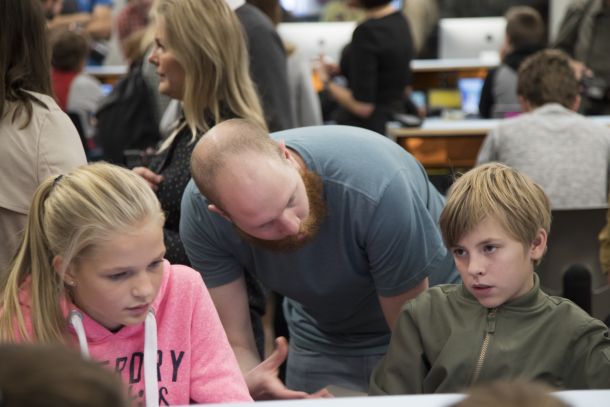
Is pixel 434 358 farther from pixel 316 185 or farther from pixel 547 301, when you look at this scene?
pixel 316 185

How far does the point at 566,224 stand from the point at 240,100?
3.57ft

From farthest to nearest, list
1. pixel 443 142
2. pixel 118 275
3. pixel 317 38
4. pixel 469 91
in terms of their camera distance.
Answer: pixel 469 91 < pixel 317 38 < pixel 443 142 < pixel 118 275

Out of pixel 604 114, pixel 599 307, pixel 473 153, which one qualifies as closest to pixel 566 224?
pixel 599 307

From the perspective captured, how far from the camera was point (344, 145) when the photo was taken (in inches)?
82.1

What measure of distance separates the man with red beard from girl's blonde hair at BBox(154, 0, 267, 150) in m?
0.37

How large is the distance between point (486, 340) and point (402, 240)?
30 centimetres

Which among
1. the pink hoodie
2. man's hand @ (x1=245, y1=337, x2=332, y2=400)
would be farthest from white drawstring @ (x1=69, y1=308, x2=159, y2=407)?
man's hand @ (x1=245, y1=337, x2=332, y2=400)

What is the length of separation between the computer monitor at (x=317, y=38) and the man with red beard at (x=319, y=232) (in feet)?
15.0

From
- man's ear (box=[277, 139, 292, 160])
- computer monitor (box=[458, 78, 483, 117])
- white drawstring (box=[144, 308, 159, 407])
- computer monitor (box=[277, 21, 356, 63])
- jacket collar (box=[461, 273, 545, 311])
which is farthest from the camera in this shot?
computer monitor (box=[458, 78, 483, 117])

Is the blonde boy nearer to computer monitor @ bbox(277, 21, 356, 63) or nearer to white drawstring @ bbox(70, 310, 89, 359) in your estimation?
white drawstring @ bbox(70, 310, 89, 359)

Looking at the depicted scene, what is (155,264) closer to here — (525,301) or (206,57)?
(525,301)

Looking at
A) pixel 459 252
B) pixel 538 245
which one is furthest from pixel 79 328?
pixel 538 245

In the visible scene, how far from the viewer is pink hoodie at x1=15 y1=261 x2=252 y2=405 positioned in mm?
1801

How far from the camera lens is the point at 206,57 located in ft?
8.16
